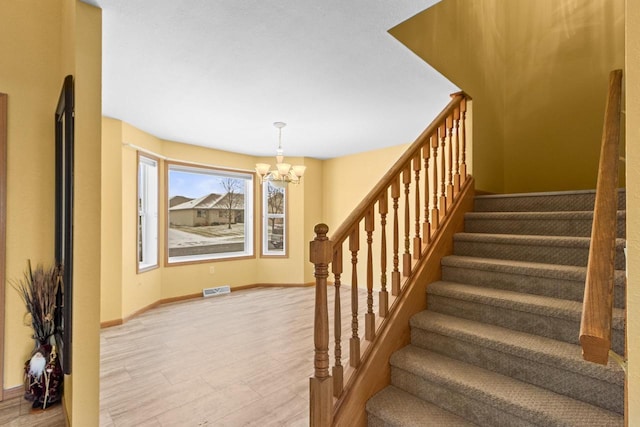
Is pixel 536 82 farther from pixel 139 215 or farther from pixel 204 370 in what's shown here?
pixel 139 215

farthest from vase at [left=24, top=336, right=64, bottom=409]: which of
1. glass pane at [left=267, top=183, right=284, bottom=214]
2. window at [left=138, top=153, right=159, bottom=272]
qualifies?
glass pane at [left=267, top=183, right=284, bottom=214]

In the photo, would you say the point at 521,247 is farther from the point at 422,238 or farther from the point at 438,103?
the point at 438,103

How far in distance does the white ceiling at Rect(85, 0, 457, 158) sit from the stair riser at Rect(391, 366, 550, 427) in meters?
2.18

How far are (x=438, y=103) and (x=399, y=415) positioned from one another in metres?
2.87

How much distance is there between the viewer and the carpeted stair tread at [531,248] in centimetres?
193

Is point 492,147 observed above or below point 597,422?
above

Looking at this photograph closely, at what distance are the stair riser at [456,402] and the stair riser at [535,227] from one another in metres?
1.34

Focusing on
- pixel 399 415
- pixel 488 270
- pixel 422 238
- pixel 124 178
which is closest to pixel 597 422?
pixel 399 415

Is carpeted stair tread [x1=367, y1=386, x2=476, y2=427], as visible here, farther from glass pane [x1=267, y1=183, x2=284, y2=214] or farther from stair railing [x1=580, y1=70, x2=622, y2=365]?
glass pane [x1=267, y1=183, x2=284, y2=214]

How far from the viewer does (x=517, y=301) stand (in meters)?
1.78

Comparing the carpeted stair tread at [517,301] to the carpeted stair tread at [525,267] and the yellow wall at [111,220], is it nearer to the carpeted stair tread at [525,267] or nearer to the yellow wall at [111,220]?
the carpeted stair tread at [525,267]

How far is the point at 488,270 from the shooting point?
6.97 feet

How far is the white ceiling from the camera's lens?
1872 millimetres

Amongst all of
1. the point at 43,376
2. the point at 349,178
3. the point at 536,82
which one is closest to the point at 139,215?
the point at 43,376
